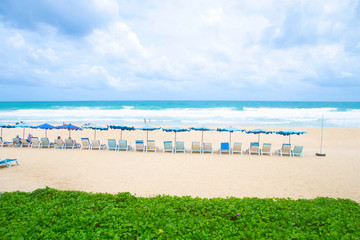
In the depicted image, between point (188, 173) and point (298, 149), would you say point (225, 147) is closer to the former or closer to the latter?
point (298, 149)

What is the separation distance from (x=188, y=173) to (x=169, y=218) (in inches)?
221

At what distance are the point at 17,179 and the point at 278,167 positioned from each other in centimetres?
968

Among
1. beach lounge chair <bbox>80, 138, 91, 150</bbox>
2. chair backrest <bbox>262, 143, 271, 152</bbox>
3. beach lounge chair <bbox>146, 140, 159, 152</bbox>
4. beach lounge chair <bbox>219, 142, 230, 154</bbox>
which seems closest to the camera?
chair backrest <bbox>262, 143, 271, 152</bbox>

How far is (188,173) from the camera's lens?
955 centimetres

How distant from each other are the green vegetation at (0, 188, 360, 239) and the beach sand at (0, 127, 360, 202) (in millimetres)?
2489

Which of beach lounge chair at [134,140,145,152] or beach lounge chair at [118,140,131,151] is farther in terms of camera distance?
beach lounge chair at [118,140,131,151]

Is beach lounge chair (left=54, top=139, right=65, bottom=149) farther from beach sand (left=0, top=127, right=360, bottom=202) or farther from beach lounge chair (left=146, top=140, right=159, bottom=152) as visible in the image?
beach lounge chair (left=146, top=140, right=159, bottom=152)

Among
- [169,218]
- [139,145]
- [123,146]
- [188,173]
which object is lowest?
[188,173]

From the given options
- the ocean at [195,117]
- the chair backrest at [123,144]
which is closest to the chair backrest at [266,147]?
the chair backrest at [123,144]

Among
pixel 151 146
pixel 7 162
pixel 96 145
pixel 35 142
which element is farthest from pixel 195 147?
pixel 35 142

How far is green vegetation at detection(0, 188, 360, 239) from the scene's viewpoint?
11.6 ft

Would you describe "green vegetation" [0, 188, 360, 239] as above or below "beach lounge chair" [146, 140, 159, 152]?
above

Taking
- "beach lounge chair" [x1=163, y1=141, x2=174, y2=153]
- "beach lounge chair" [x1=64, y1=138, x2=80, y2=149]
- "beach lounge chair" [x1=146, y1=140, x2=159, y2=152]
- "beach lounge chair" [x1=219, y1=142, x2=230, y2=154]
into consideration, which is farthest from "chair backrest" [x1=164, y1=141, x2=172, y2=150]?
"beach lounge chair" [x1=64, y1=138, x2=80, y2=149]

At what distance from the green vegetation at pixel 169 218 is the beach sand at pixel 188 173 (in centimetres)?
249
